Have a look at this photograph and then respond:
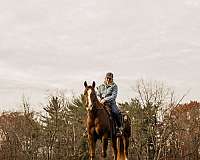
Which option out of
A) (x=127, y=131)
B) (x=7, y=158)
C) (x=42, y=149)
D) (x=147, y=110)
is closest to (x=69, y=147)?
(x=42, y=149)

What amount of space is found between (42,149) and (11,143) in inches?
141

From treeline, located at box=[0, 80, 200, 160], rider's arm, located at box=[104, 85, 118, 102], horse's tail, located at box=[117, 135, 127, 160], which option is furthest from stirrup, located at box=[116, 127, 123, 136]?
treeline, located at box=[0, 80, 200, 160]

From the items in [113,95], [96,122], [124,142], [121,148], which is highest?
[113,95]

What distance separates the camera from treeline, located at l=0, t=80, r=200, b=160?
40312 millimetres

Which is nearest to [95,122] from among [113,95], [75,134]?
[113,95]

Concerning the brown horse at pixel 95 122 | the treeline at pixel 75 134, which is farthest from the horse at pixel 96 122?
the treeline at pixel 75 134

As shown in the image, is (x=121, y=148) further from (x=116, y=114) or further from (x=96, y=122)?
(x=96, y=122)

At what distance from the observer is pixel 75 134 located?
1699 inches

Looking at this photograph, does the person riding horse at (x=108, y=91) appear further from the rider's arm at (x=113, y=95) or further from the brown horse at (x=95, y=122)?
the brown horse at (x=95, y=122)

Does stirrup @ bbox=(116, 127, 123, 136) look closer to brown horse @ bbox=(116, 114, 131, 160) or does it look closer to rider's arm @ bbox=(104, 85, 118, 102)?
brown horse @ bbox=(116, 114, 131, 160)

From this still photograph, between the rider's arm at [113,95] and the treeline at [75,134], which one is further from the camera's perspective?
the treeline at [75,134]

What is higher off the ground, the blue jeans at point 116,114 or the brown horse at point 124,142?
the blue jeans at point 116,114

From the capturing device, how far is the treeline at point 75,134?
40.3 m

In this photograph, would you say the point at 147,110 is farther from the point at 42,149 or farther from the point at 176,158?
the point at 42,149
